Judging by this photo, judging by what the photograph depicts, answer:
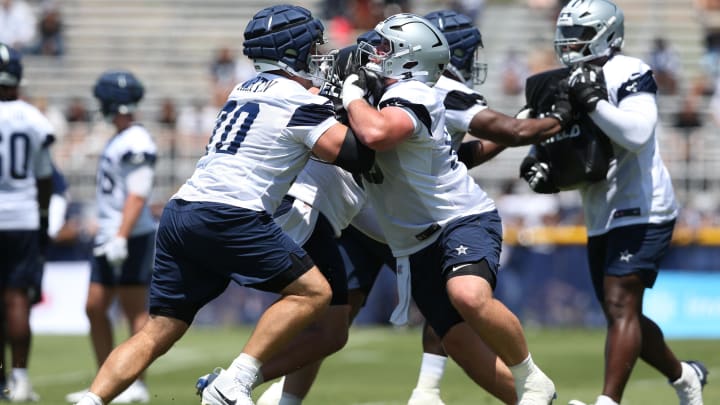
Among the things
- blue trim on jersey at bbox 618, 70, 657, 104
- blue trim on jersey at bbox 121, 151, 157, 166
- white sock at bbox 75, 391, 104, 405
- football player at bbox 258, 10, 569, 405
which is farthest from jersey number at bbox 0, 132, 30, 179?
blue trim on jersey at bbox 618, 70, 657, 104

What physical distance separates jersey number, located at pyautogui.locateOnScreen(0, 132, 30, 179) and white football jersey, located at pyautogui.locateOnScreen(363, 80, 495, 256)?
12.0ft

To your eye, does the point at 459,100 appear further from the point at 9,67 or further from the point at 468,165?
the point at 9,67

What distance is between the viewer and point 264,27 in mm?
6641

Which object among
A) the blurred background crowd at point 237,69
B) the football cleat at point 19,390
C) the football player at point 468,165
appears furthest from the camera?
the blurred background crowd at point 237,69

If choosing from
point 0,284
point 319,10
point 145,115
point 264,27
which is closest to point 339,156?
point 264,27

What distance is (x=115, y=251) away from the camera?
9.79 metres

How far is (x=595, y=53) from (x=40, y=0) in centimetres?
1759

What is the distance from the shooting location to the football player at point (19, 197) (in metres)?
9.72

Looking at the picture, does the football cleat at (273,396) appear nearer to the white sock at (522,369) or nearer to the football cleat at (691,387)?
the white sock at (522,369)

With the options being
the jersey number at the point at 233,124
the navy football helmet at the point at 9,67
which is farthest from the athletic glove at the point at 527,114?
the navy football helmet at the point at 9,67

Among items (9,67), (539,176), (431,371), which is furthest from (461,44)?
(9,67)

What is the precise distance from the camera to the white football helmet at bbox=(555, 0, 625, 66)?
7.80 m

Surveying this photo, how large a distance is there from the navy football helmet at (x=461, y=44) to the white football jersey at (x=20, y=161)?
3.35m

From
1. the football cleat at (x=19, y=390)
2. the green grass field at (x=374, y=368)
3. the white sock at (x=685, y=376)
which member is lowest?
the green grass field at (x=374, y=368)
